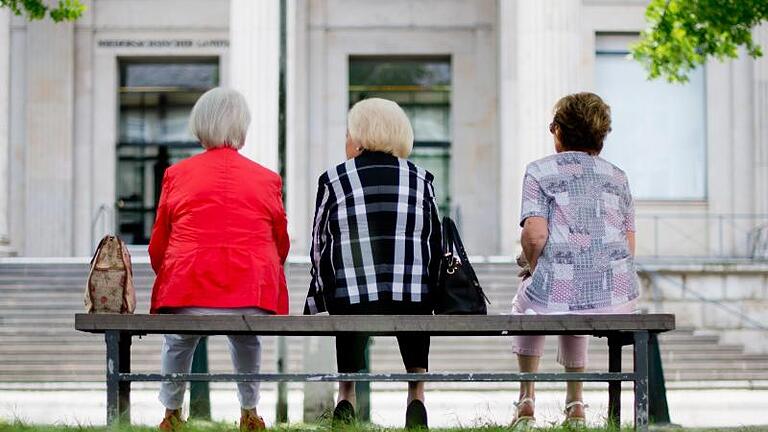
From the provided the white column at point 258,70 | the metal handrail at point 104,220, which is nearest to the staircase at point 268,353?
the white column at point 258,70

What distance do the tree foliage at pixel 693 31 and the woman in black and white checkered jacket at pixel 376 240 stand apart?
335 inches

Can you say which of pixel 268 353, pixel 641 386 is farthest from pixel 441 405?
pixel 641 386

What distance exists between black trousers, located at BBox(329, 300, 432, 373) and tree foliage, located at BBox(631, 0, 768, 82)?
8829mm

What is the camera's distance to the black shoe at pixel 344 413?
6738 mm

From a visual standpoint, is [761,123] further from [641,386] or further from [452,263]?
[641,386]

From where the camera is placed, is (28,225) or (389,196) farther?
(28,225)

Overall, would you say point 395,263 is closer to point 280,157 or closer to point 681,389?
point 280,157

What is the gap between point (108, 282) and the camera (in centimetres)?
669

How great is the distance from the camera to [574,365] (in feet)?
23.9

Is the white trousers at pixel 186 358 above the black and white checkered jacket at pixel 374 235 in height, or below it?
below

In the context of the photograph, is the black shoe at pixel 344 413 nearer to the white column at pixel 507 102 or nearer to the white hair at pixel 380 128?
the white hair at pixel 380 128

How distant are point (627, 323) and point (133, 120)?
78.1 feet

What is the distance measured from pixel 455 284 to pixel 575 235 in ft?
2.32

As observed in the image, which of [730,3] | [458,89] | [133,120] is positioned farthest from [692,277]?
[133,120]
